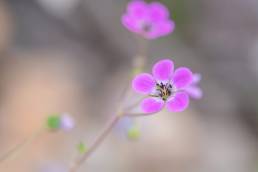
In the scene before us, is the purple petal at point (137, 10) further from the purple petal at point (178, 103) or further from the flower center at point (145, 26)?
the purple petal at point (178, 103)

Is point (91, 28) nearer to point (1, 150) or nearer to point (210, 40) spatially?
point (210, 40)

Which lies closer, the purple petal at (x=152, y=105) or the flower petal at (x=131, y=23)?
the purple petal at (x=152, y=105)

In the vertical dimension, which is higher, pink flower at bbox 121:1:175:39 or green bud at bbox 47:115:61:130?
pink flower at bbox 121:1:175:39

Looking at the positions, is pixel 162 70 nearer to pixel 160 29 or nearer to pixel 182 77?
pixel 182 77

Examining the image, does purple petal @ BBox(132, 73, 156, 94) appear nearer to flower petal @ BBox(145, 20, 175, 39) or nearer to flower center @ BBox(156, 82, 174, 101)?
flower center @ BBox(156, 82, 174, 101)

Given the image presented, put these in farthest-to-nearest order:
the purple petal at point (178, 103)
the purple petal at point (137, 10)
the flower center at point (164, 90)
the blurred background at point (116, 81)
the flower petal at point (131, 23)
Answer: the blurred background at point (116, 81), the purple petal at point (137, 10), the flower petal at point (131, 23), the flower center at point (164, 90), the purple petal at point (178, 103)

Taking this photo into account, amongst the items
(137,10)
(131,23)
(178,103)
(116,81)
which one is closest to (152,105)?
(178,103)

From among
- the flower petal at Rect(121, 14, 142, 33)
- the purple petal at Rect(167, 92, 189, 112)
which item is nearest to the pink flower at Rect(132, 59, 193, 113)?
the purple petal at Rect(167, 92, 189, 112)

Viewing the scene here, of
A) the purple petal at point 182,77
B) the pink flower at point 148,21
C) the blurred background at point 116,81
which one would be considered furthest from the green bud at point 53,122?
the blurred background at point 116,81
